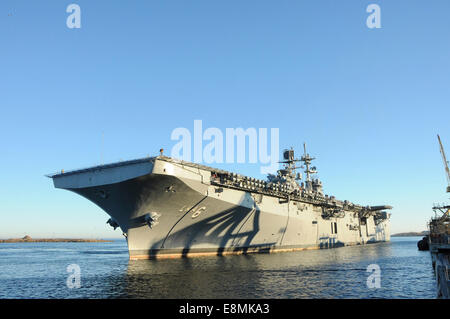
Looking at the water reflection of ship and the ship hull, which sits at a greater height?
the ship hull

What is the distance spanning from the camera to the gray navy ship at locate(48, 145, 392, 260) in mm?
22625

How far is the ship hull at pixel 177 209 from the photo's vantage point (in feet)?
74.1

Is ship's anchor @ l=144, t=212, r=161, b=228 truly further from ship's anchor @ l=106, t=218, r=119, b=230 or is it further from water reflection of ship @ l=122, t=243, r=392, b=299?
ship's anchor @ l=106, t=218, r=119, b=230

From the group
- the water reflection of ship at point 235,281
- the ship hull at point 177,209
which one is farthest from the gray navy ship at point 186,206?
the water reflection of ship at point 235,281

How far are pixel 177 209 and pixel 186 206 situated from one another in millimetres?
670

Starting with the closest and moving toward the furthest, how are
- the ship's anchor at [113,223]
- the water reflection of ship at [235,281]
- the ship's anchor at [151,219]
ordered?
1. the water reflection of ship at [235,281]
2. the ship's anchor at [151,219]
3. the ship's anchor at [113,223]

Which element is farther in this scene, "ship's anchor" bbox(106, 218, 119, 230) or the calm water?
"ship's anchor" bbox(106, 218, 119, 230)

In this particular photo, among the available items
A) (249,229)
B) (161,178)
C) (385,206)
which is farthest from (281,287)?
(385,206)

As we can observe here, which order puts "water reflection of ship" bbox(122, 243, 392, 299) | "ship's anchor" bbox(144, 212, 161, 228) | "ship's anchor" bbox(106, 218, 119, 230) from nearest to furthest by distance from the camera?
"water reflection of ship" bbox(122, 243, 392, 299) < "ship's anchor" bbox(144, 212, 161, 228) < "ship's anchor" bbox(106, 218, 119, 230)

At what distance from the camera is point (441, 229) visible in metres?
20.6

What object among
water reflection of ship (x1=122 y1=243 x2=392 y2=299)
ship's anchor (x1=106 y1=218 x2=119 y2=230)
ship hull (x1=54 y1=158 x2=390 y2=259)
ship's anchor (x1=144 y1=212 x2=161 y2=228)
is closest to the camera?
→ water reflection of ship (x1=122 y1=243 x2=392 y2=299)

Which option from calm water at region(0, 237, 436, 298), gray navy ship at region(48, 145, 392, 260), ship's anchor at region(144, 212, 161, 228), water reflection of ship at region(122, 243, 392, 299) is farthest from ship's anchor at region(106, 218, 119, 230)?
calm water at region(0, 237, 436, 298)

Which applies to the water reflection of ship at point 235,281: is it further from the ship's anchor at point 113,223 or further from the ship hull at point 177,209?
the ship's anchor at point 113,223
